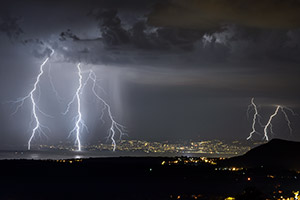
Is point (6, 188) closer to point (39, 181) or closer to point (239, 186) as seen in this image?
point (39, 181)

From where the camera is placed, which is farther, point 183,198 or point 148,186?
point 148,186

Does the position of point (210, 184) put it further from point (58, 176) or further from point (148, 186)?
point (58, 176)

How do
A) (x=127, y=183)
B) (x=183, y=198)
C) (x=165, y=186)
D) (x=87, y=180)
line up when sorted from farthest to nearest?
(x=87, y=180) < (x=127, y=183) < (x=165, y=186) < (x=183, y=198)

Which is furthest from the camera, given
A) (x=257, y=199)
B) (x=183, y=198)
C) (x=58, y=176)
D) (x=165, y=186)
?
(x=58, y=176)

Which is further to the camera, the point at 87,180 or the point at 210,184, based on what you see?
the point at 87,180

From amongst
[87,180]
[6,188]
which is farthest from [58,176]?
[6,188]

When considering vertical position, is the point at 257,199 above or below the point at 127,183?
above

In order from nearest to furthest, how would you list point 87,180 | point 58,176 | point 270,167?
point 87,180, point 58,176, point 270,167

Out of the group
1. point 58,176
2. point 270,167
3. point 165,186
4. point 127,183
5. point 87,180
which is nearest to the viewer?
point 165,186

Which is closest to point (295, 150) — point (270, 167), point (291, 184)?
point (270, 167)
